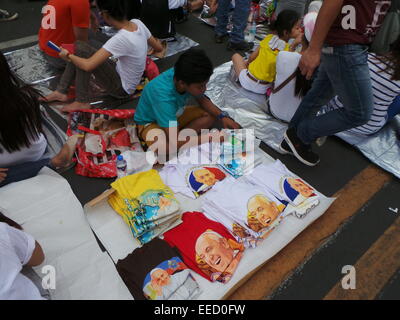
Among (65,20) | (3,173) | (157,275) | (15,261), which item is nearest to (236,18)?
(65,20)

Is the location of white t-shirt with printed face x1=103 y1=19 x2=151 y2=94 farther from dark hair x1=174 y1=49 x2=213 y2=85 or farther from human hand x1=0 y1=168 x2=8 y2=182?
human hand x1=0 y1=168 x2=8 y2=182

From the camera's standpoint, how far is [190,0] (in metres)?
4.05

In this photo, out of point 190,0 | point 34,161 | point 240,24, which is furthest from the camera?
point 190,0

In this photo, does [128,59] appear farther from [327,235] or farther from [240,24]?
[327,235]

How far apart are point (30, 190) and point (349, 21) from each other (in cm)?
201

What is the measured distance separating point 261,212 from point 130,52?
1.52m

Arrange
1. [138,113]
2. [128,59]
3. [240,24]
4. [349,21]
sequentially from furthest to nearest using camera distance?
[240,24], [128,59], [138,113], [349,21]

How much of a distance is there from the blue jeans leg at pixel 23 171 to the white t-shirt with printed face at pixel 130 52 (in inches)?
37.2

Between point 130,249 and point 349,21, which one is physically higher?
point 349,21

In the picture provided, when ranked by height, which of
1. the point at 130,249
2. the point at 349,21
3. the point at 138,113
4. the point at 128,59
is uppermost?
the point at 349,21

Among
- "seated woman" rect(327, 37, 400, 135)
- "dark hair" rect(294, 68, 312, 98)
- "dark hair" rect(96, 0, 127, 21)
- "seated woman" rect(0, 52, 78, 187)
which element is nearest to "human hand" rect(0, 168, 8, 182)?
"seated woman" rect(0, 52, 78, 187)

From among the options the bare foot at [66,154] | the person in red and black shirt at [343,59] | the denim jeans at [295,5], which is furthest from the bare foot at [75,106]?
the denim jeans at [295,5]

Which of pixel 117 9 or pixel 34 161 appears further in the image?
pixel 117 9

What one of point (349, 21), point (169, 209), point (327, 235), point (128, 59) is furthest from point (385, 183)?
point (128, 59)
